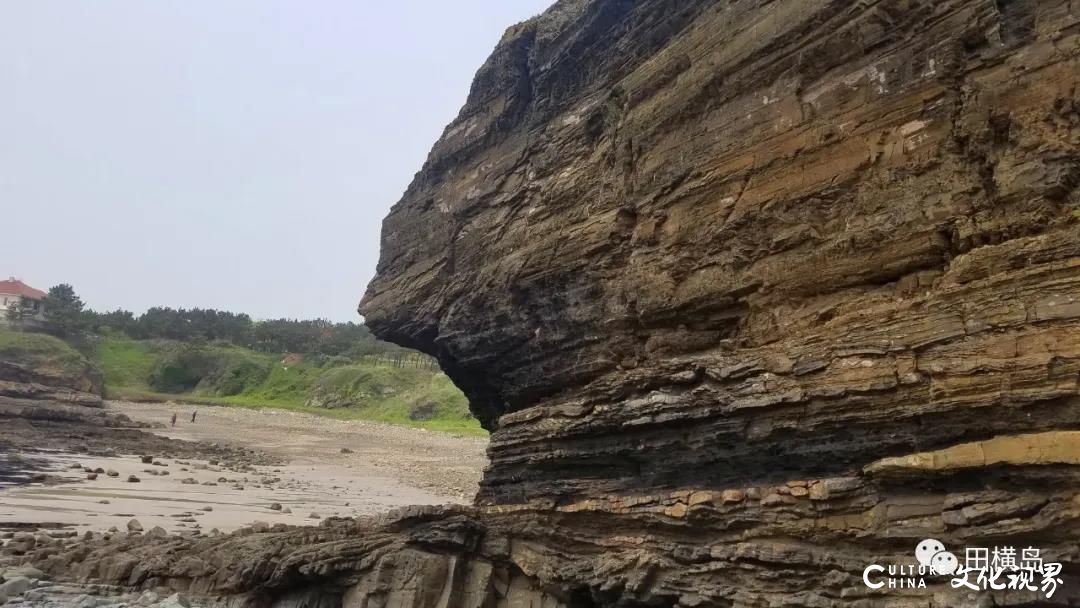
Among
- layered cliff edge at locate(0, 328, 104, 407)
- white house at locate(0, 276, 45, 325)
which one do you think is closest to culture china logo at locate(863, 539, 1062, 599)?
layered cliff edge at locate(0, 328, 104, 407)

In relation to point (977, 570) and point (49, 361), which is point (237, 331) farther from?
point (977, 570)

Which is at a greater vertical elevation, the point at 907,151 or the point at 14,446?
the point at 907,151

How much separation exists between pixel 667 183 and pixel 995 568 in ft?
22.4

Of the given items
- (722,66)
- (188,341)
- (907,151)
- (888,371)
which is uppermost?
(188,341)

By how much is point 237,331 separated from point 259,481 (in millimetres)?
77585

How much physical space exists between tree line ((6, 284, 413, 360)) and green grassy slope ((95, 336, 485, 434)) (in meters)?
4.16

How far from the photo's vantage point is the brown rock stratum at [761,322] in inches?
263

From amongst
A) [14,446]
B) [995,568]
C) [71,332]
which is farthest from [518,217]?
[71,332]

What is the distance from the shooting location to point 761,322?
31.2ft

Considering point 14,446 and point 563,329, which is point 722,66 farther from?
point 14,446

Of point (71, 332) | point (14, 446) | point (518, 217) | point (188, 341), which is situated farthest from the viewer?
point (188, 341)

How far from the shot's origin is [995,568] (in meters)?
Answer: 6.25

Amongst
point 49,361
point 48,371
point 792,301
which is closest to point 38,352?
point 49,361

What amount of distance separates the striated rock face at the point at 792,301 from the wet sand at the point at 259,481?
39.2 feet
